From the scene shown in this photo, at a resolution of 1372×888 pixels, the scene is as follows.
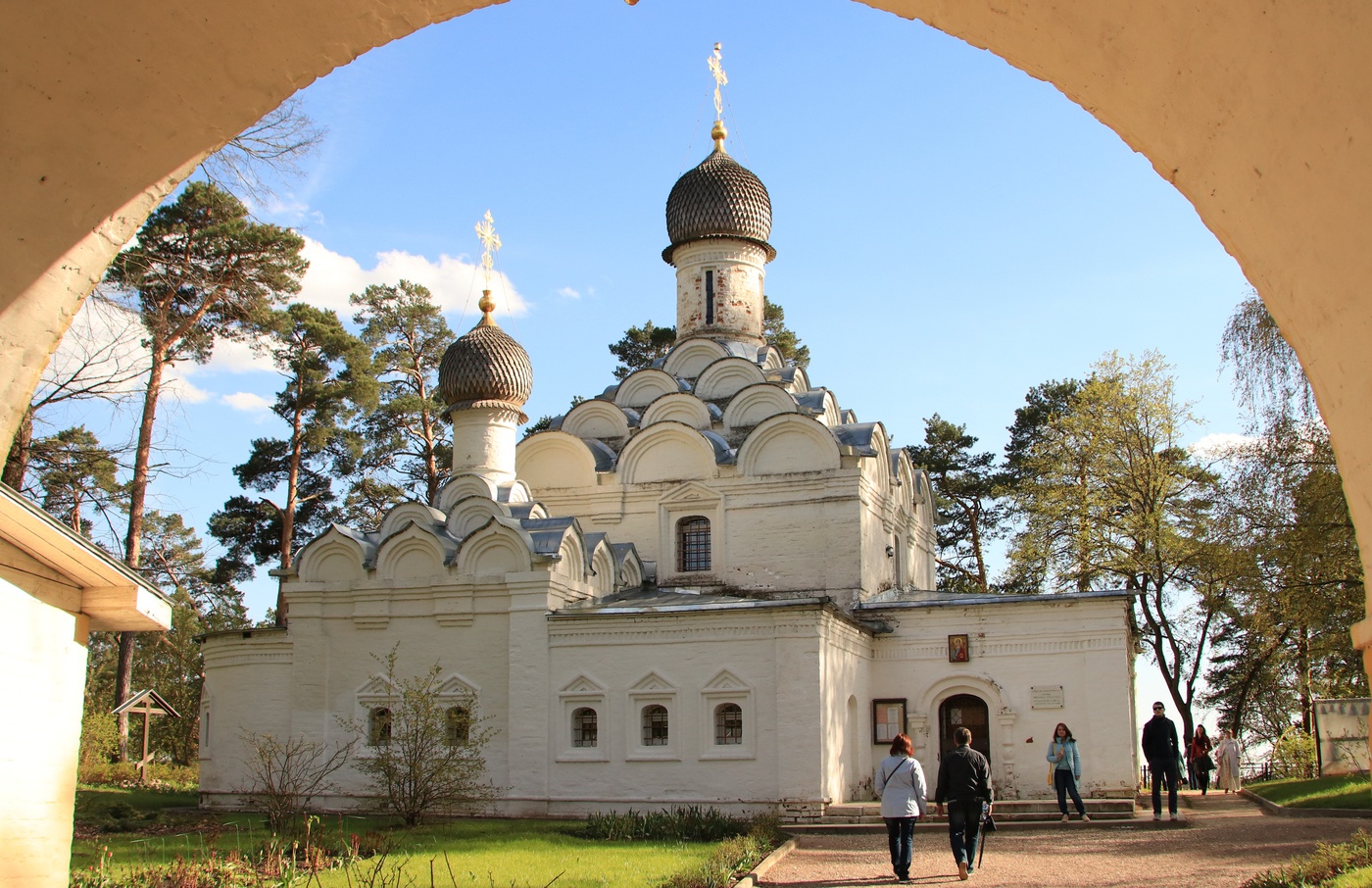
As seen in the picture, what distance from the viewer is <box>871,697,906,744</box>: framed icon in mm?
17578

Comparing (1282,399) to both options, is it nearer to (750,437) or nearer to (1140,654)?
(750,437)

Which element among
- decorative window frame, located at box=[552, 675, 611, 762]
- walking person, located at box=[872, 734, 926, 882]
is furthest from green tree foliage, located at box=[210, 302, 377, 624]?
walking person, located at box=[872, 734, 926, 882]

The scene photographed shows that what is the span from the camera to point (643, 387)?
21.8 m

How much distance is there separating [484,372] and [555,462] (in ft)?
7.07

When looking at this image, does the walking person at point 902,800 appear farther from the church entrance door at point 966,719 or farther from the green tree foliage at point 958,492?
the green tree foliage at point 958,492

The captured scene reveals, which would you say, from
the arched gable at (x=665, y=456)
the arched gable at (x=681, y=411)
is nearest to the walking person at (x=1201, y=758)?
the arched gable at (x=665, y=456)

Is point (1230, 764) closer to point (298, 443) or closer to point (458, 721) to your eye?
point (458, 721)

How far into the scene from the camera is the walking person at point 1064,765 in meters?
13.4

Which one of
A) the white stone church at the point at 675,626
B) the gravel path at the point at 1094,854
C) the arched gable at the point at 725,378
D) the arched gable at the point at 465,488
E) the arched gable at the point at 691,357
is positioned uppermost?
the arched gable at the point at 691,357

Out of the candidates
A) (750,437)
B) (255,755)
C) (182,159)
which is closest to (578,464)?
(750,437)

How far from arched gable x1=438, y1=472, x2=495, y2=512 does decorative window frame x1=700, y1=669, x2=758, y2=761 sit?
5033 millimetres

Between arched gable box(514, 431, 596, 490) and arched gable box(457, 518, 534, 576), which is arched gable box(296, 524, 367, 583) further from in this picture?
arched gable box(514, 431, 596, 490)

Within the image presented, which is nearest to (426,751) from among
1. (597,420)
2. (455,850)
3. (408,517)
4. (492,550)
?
(455,850)

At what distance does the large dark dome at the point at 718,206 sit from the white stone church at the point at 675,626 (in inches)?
83.5
